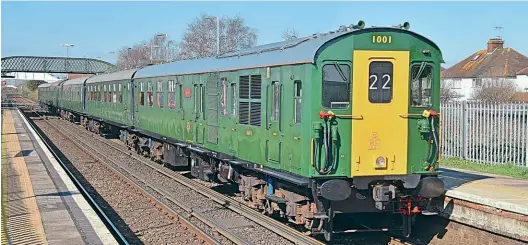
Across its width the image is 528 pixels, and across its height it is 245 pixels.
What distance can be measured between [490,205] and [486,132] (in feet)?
23.8

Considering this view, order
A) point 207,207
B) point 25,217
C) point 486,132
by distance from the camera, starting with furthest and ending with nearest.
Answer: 1. point 486,132
2. point 207,207
3. point 25,217

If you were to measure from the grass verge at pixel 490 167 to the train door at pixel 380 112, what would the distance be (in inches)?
224

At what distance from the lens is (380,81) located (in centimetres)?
1012

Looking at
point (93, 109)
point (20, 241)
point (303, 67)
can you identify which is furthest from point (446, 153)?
point (93, 109)

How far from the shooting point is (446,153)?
19000mm

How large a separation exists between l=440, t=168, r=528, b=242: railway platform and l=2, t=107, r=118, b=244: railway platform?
5997 millimetres

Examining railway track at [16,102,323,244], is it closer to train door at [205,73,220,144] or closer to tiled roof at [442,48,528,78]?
train door at [205,73,220,144]

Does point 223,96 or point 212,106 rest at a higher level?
point 223,96

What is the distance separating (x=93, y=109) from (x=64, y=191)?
66.8ft

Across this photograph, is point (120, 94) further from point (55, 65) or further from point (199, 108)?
point (55, 65)

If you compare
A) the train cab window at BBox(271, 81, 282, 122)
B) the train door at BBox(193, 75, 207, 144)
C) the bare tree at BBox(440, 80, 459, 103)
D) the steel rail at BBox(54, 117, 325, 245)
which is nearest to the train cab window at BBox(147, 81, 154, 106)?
the steel rail at BBox(54, 117, 325, 245)

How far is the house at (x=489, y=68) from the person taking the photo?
5088 cm

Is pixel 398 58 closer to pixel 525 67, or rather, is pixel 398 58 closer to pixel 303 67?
pixel 303 67

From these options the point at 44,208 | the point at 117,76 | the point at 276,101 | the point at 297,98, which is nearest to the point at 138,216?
the point at 44,208
